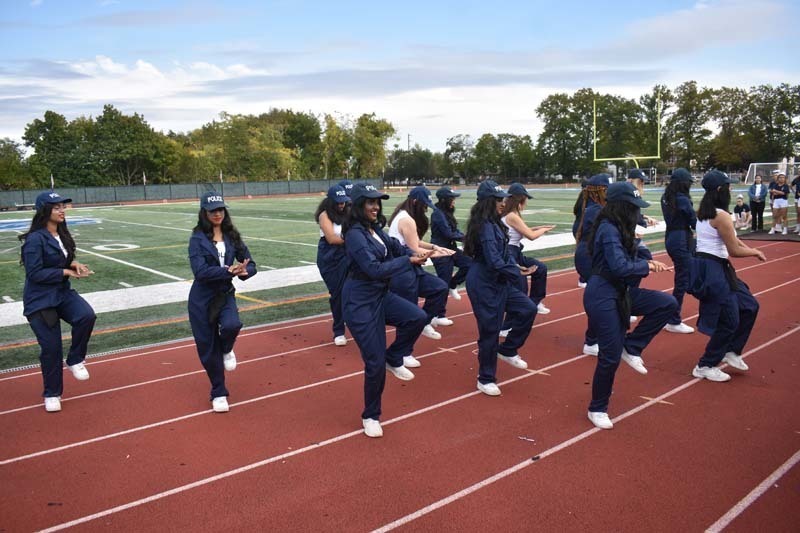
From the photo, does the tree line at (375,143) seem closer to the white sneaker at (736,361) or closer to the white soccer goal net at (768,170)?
the white soccer goal net at (768,170)

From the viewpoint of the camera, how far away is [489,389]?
6.20 meters

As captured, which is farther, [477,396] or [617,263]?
[477,396]

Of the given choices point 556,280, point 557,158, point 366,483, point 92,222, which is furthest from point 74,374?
point 557,158

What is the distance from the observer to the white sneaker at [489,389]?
6.18 m

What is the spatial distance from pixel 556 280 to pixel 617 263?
24.0ft

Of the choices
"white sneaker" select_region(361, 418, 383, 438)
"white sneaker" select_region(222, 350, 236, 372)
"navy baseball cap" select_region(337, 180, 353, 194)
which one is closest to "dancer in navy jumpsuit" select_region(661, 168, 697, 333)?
"navy baseball cap" select_region(337, 180, 353, 194)

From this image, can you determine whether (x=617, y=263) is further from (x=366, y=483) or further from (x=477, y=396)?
(x=366, y=483)

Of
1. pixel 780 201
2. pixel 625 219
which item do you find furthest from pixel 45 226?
pixel 780 201

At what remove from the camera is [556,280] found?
12.4 metres

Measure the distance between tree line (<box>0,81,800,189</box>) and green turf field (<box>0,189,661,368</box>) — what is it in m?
39.3

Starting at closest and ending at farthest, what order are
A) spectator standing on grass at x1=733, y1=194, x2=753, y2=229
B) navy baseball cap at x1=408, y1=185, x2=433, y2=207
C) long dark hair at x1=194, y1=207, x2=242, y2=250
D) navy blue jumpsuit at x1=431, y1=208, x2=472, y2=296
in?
long dark hair at x1=194, y1=207, x2=242, y2=250 → navy baseball cap at x1=408, y1=185, x2=433, y2=207 → navy blue jumpsuit at x1=431, y1=208, x2=472, y2=296 → spectator standing on grass at x1=733, y1=194, x2=753, y2=229

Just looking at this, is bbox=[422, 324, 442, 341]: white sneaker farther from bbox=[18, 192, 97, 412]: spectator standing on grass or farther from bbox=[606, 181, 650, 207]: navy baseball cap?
bbox=[18, 192, 97, 412]: spectator standing on grass

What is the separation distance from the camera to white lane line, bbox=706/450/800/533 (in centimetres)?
392

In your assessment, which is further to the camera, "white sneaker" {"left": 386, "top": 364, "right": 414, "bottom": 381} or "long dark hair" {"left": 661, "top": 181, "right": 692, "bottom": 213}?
"long dark hair" {"left": 661, "top": 181, "right": 692, "bottom": 213}
